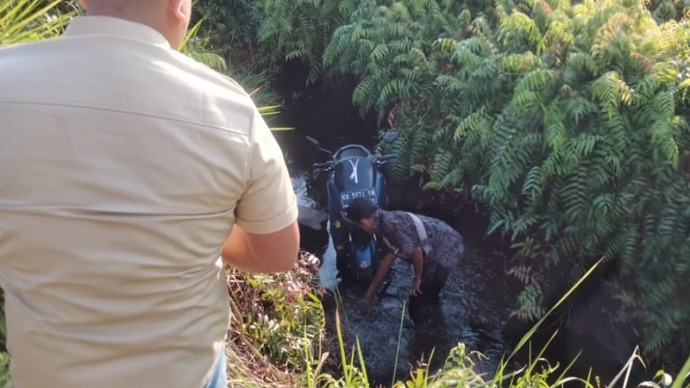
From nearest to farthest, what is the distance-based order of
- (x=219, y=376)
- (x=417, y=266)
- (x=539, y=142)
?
(x=219, y=376)
(x=417, y=266)
(x=539, y=142)

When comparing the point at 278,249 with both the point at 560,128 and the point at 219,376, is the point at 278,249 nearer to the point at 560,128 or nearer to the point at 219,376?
the point at 219,376

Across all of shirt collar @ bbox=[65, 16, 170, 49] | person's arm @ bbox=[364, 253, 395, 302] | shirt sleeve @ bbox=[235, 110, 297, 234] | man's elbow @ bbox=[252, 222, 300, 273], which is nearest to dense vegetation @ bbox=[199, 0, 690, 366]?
person's arm @ bbox=[364, 253, 395, 302]

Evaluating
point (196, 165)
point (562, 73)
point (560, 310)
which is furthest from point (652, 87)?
point (196, 165)

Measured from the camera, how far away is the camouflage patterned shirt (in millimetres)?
5000

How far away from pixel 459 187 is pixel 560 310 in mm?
1736

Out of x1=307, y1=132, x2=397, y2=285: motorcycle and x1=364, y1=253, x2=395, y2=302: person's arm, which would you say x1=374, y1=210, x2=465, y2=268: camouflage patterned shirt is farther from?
x1=307, y1=132, x2=397, y2=285: motorcycle

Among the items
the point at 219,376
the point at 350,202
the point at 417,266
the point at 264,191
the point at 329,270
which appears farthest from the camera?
the point at 329,270

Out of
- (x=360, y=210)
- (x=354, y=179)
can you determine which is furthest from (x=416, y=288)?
(x=354, y=179)

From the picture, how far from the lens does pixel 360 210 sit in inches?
195

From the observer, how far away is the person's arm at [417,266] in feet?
16.5

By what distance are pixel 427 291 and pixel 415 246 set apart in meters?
0.72

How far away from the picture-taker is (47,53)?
126 centimetres

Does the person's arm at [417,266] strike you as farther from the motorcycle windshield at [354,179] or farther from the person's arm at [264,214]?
the person's arm at [264,214]

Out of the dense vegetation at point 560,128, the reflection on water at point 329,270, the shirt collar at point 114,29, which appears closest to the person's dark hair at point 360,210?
the reflection on water at point 329,270
